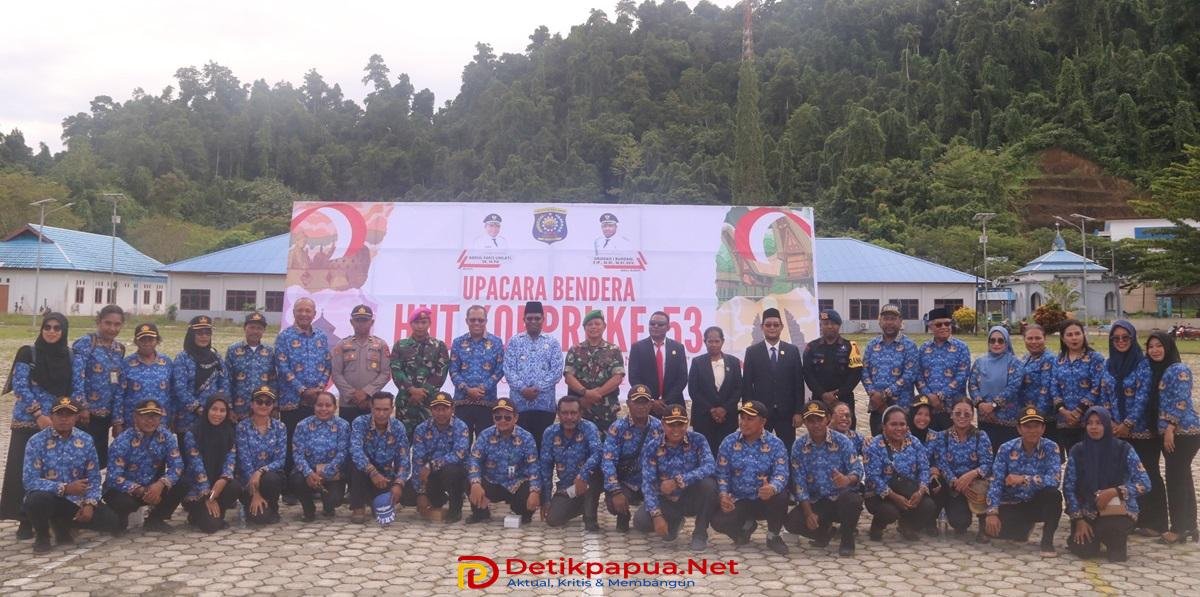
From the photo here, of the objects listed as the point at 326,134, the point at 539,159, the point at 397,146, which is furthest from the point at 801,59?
the point at 326,134

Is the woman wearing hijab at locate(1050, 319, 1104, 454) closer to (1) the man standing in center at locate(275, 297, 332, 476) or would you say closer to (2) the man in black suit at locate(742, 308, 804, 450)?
(2) the man in black suit at locate(742, 308, 804, 450)

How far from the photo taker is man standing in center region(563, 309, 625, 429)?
270 inches

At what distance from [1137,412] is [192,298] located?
129ft

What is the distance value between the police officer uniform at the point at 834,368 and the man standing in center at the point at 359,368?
3589 mm

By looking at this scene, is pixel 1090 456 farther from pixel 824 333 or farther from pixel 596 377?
pixel 596 377

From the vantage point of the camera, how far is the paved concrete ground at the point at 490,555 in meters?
4.65

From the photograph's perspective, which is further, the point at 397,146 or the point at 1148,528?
the point at 397,146

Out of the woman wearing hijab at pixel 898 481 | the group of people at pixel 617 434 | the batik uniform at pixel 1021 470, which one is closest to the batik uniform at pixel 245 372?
the group of people at pixel 617 434

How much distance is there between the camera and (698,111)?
257 ft

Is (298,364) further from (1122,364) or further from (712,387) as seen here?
(1122,364)

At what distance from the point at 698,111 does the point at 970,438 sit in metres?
75.1

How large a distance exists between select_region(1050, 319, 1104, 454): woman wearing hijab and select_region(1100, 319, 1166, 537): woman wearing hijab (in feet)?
0.29

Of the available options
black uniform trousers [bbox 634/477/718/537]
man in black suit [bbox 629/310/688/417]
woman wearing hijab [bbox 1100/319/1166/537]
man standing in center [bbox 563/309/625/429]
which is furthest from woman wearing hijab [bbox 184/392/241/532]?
woman wearing hijab [bbox 1100/319/1166/537]

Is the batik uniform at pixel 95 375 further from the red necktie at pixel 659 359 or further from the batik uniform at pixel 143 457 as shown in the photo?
the red necktie at pixel 659 359
